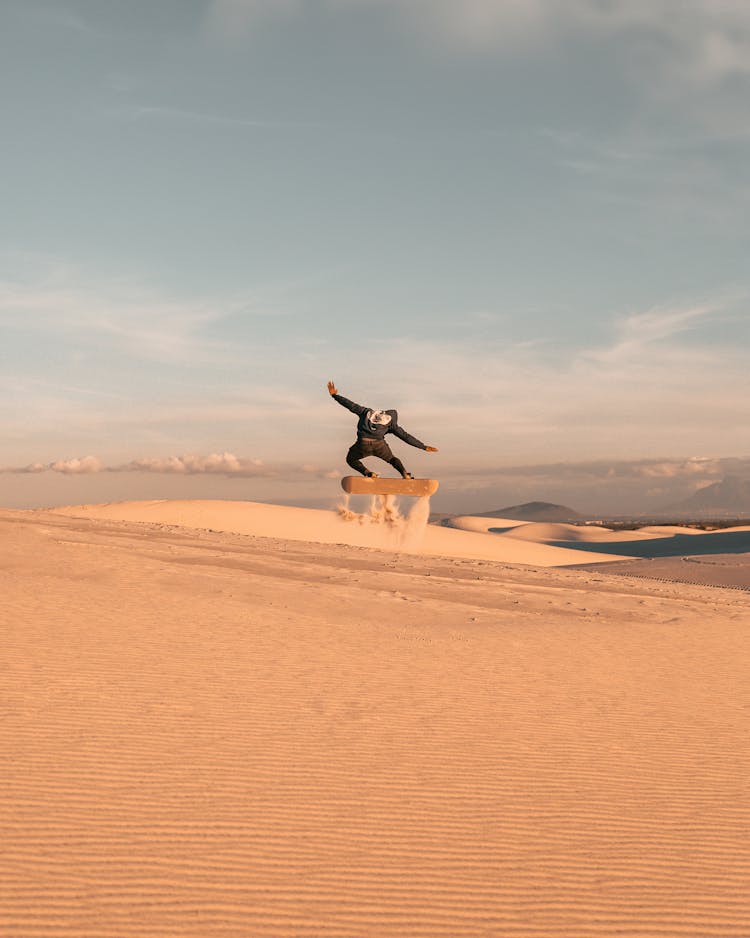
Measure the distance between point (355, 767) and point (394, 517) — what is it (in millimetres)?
18460

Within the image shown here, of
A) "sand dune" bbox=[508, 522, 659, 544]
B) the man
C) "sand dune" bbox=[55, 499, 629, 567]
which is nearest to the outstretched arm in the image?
the man

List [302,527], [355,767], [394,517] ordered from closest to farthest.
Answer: [355,767] → [394,517] → [302,527]

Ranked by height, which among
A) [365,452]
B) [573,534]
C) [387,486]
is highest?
[365,452]

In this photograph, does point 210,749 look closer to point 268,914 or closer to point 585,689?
point 268,914

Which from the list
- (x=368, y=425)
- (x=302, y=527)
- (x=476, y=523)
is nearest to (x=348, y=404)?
(x=368, y=425)

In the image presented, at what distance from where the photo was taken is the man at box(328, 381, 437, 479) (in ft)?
60.3

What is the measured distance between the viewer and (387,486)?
20016 millimetres

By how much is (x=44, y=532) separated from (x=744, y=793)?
57.7 feet

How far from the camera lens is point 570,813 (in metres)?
5.96

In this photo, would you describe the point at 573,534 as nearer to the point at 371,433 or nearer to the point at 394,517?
the point at 394,517

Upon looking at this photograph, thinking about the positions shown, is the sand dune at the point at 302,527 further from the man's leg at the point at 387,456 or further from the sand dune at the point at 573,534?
the sand dune at the point at 573,534

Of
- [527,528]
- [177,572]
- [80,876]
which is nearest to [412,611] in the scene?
[177,572]

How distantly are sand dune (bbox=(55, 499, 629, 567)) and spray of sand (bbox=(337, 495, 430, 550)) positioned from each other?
4.06 metres

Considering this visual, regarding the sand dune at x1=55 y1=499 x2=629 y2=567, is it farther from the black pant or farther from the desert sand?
the desert sand
